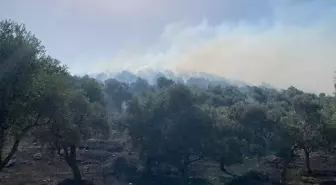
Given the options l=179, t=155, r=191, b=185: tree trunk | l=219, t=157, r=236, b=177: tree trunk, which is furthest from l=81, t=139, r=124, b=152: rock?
l=179, t=155, r=191, b=185: tree trunk

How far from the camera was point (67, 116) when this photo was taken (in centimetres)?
4094

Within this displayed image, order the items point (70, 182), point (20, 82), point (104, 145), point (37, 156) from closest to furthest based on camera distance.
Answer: point (20, 82) → point (70, 182) → point (37, 156) → point (104, 145)

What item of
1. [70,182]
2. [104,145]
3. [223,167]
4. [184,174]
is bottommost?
[70,182]

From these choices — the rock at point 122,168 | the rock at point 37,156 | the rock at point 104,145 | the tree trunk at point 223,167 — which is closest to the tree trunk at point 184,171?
the rock at point 122,168

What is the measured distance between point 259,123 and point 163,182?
32.4 metres

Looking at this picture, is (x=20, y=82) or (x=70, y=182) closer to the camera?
(x=20, y=82)

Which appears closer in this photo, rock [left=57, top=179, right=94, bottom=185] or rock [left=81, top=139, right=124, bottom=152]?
rock [left=57, top=179, right=94, bottom=185]

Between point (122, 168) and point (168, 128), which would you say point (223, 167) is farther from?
point (122, 168)

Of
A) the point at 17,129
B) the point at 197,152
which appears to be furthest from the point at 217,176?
the point at 17,129

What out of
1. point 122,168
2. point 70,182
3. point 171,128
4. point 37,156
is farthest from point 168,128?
point 37,156

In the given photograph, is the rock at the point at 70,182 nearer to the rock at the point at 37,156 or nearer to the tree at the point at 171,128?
the tree at the point at 171,128

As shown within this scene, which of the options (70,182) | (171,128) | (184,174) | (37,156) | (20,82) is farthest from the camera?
(37,156)

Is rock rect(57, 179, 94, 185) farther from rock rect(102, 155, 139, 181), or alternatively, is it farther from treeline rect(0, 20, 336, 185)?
rock rect(102, 155, 139, 181)

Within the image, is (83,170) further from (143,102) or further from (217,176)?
(217,176)
